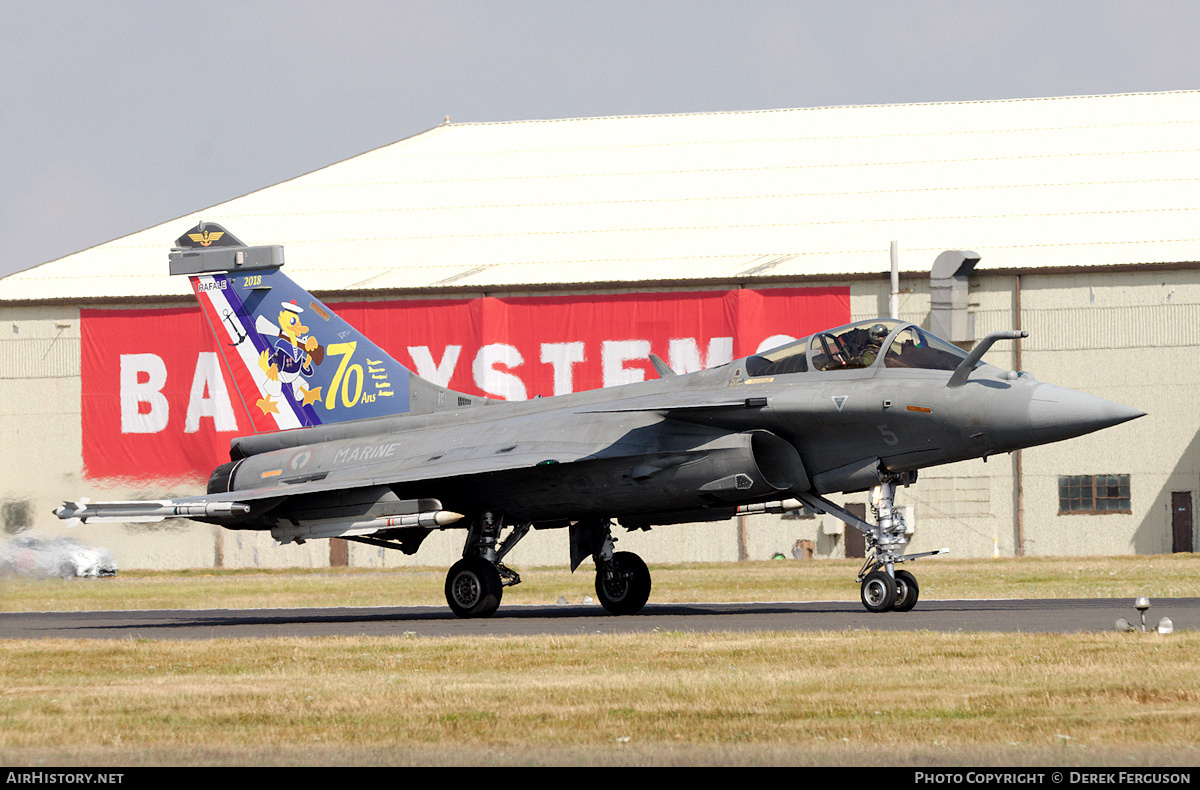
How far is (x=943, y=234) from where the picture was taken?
3909 centimetres

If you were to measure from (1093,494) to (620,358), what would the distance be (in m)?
13.7

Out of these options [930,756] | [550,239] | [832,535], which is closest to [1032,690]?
[930,756]

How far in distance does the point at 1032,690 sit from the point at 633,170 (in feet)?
128

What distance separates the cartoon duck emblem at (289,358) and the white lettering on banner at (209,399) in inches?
783

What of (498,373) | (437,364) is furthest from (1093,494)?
(437,364)

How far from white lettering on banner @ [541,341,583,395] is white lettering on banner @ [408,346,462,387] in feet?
9.24

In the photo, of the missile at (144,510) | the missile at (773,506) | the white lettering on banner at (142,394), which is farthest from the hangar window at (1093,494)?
the white lettering on banner at (142,394)

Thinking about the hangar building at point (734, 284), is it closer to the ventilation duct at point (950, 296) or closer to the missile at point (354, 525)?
the ventilation duct at point (950, 296)

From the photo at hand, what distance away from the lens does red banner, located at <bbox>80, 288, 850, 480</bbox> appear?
3906 centimetres

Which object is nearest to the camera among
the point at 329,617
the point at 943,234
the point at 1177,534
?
the point at 329,617

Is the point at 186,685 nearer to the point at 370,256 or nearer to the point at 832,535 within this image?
the point at 832,535

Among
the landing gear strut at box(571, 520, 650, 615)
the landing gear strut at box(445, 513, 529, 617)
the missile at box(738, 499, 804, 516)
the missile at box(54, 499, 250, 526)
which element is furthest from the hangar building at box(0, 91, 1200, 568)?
the missile at box(738, 499, 804, 516)

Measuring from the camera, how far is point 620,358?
130ft

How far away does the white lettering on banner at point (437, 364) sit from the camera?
4050 centimetres
